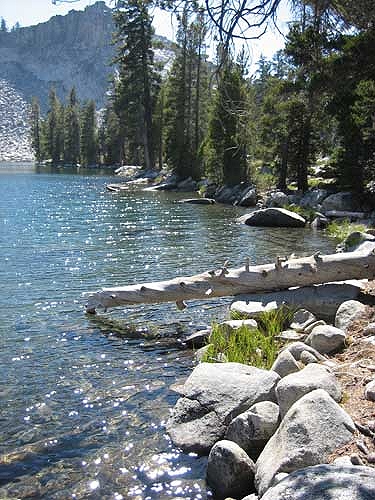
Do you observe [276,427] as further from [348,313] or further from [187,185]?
[187,185]

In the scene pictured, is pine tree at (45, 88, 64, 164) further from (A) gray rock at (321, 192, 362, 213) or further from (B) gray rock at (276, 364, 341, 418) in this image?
(B) gray rock at (276, 364, 341, 418)

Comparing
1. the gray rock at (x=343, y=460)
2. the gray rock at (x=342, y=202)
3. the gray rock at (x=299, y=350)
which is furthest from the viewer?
the gray rock at (x=342, y=202)

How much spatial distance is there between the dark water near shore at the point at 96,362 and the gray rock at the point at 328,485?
189 centimetres

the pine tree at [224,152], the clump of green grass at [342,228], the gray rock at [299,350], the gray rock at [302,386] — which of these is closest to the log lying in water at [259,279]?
the gray rock at [299,350]

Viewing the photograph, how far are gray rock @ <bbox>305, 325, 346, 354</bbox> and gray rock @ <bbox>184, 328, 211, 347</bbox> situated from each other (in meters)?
2.31

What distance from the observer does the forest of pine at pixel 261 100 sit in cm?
631

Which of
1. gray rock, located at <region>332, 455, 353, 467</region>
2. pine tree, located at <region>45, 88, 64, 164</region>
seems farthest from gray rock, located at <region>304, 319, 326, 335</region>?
pine tree, located at <region>45, 88, 64, 164</region>

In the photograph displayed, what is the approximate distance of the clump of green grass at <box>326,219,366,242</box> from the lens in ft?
69.7

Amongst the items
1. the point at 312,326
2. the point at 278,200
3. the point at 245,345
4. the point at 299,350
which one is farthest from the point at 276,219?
the point at 299,350

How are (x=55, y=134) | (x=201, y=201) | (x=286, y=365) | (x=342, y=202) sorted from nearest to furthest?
(x=286, y=365) < (x=342, y=202) < (x=201, y=201) < (x=55, y=134)

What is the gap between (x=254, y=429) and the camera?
19.0 ft

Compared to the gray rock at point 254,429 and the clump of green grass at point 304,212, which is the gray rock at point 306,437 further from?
the clump of green grass at point 304,212

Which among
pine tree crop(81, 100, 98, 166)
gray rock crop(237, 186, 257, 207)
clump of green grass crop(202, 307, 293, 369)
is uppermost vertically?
pine tree crop(81, 100, 98, 166)

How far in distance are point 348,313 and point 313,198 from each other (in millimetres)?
20830
